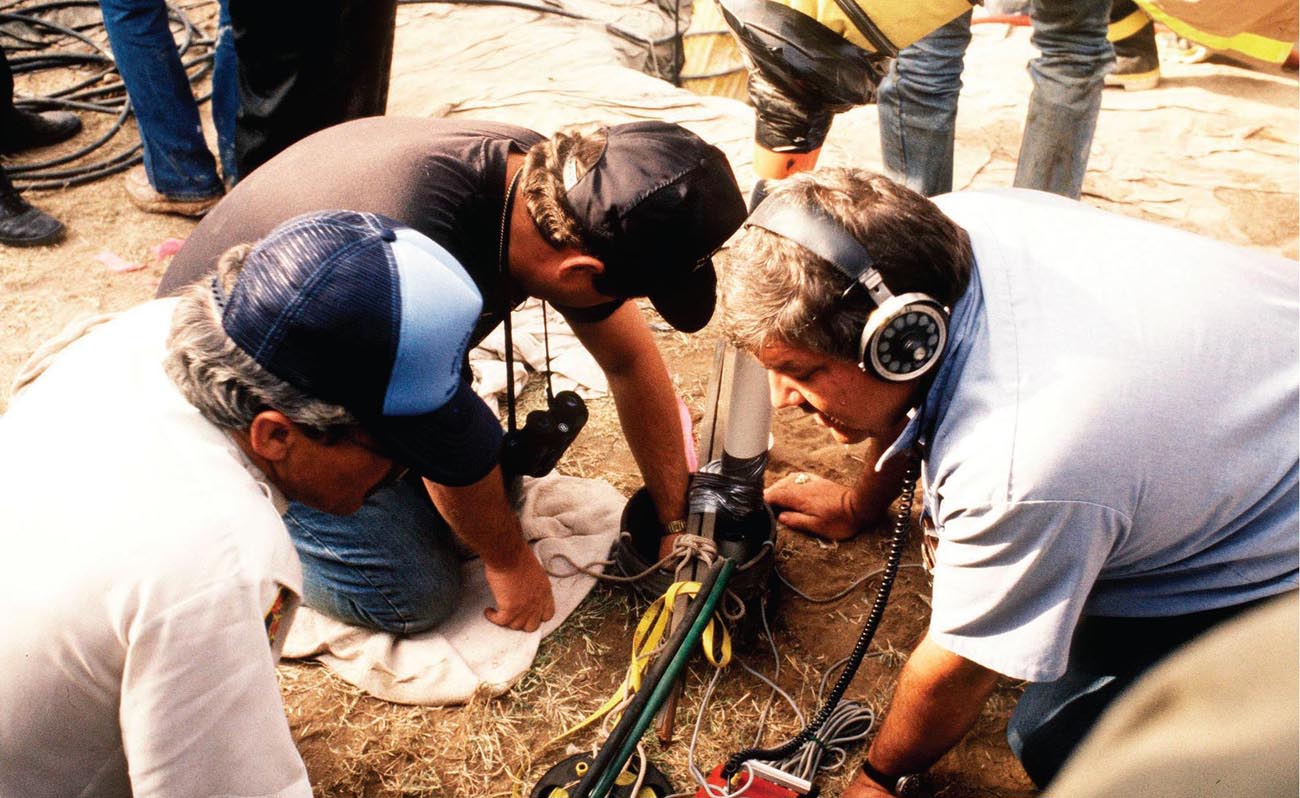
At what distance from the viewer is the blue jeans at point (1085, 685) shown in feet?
6.27

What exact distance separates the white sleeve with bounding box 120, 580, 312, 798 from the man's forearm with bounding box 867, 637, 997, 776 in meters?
1.12

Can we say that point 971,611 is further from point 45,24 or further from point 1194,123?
point 45,24

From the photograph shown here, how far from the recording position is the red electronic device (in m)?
2.17

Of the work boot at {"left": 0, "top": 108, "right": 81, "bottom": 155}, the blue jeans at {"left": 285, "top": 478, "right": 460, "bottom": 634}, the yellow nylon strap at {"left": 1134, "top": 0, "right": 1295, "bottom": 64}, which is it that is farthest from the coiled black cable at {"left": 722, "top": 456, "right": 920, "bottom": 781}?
the yellow nylon strap at {"left": 1134, "top": 0, "right": 1295, "bottom": 64}

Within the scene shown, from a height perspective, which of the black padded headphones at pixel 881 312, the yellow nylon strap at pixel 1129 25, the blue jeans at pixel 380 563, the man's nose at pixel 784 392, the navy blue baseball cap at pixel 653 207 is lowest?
the blue jeans at pixel 380 563

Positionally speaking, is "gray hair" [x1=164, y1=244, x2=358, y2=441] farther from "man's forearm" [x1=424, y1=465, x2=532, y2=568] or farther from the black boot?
the black boot

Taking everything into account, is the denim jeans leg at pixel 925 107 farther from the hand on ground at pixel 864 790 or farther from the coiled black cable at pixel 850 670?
the hand on ground at pixel 864 790

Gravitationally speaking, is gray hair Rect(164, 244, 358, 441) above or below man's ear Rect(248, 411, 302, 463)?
above

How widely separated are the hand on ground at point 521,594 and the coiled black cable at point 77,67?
342cm

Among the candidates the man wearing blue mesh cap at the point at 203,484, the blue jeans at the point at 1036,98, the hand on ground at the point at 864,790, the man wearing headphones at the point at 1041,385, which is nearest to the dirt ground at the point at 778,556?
the hand on ground at the point at 864,790

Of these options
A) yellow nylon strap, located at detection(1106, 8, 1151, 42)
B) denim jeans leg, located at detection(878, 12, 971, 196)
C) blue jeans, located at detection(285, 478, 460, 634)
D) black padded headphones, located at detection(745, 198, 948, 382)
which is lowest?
blue jeans, located at detection(285, 478, 460, 634)

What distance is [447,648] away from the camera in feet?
8.48

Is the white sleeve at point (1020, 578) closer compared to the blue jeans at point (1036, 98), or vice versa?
the white sleeve at point (1020, 578)

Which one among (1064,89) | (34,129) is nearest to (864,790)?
(1064,89)
